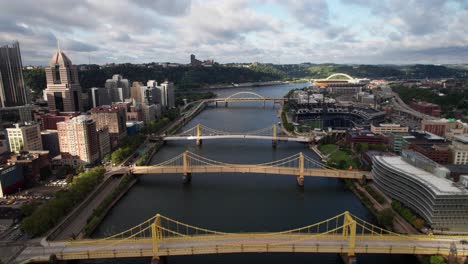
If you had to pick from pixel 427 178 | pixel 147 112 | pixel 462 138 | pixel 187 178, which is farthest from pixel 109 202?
pixel 462 138

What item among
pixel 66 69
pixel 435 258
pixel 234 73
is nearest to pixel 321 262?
pixel 435 258

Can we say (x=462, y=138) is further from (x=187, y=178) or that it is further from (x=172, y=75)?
(x=172, y=75)

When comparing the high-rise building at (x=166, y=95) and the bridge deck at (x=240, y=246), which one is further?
the high-rise building at (x=166, y=95)

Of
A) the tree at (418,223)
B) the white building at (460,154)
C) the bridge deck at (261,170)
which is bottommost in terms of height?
the tree at (418,223)

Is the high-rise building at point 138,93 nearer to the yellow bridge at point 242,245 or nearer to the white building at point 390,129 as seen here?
the white building at point 390,129

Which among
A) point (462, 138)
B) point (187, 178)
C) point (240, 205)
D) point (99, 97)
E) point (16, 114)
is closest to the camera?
point (240, 205)

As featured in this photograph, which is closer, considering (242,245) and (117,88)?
(242,245)

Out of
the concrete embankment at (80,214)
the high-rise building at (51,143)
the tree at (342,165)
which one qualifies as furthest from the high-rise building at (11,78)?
the tree at (342,165)
